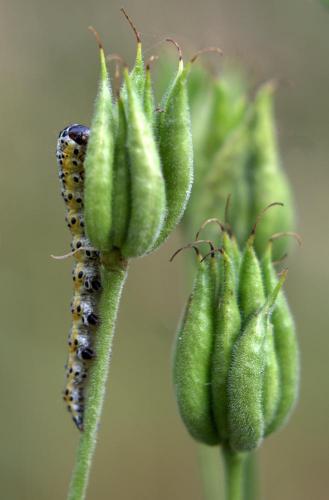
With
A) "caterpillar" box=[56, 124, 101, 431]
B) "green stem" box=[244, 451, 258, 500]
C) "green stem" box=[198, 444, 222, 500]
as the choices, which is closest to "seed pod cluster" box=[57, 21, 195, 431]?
"caterpillar" box=[56, 124, 101, 431]

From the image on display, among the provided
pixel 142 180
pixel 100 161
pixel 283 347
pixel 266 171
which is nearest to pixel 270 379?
pixel 283 347

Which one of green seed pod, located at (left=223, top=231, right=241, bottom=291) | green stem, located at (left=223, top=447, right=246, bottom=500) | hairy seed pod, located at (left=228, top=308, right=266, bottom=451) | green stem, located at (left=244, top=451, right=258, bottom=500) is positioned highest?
green seed pod, located at (left=223, top=231, right=241, bottom=291)

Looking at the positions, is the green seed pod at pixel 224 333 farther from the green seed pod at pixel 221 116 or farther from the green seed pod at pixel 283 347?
the green seed pod at pixel 221 116

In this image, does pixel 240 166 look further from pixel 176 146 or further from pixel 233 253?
pixel 176 146

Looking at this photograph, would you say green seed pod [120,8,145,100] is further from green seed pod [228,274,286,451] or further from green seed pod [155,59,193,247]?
green seed pod [228,274,286,451]

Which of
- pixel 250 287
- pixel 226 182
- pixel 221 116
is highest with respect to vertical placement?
pixel 221 116
